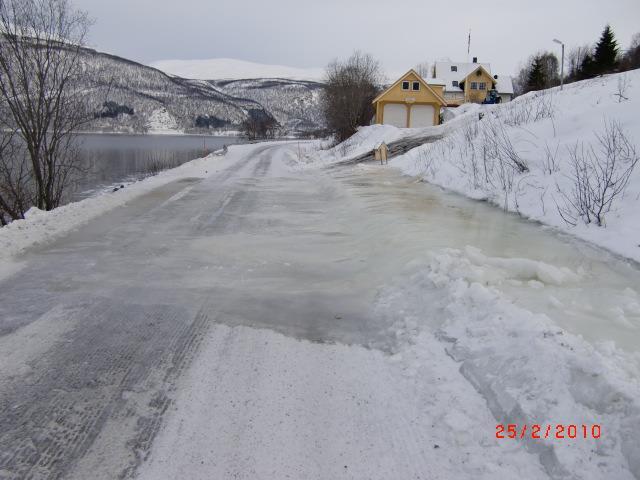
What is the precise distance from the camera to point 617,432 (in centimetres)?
274

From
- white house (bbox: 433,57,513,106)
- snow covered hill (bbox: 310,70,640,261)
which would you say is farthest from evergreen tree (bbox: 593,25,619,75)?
snow covered hill (bbox: 310,70,640,261)

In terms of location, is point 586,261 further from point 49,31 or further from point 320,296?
point 49,31

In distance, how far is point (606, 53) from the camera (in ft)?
177

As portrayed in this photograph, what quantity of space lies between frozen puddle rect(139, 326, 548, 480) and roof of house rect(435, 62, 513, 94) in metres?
73.7

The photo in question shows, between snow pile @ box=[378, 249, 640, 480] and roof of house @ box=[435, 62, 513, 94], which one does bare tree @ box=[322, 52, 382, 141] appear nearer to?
roof of house @ box=[435, 62, 513, 94]

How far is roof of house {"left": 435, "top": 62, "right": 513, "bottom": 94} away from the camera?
236 feet

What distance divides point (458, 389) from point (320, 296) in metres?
2.51

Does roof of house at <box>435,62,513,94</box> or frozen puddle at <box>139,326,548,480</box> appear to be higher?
roof of house at <box>435,62,513,94</box>

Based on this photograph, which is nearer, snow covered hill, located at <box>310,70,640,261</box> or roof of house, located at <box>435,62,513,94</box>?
snow covered hill, located at <box>310,70,640,261</box>

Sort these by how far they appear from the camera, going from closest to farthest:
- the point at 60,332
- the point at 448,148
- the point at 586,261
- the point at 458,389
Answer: the point at 458,389 < the point at 60,332 < the point at 586,261 < the point at 448,148

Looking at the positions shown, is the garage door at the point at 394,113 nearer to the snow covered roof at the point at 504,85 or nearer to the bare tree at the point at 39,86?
the snow covered roof at the point at 504,85

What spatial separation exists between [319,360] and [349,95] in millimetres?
48954

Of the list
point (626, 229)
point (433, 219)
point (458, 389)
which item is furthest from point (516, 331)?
point (433, 219)
